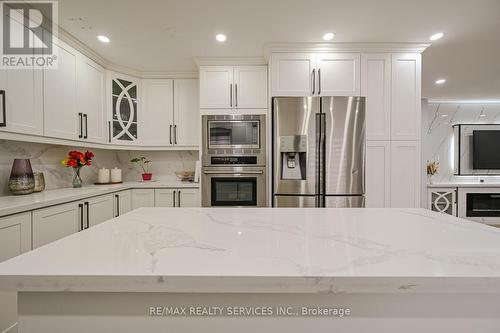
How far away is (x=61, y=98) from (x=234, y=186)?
1925 millimetres

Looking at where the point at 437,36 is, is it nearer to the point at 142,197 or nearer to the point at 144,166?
the point at 142,197

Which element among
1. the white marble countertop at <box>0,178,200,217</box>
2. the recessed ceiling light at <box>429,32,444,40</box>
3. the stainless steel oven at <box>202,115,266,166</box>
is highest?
the recessed ceiling light at <box>429,32,444,40</box>

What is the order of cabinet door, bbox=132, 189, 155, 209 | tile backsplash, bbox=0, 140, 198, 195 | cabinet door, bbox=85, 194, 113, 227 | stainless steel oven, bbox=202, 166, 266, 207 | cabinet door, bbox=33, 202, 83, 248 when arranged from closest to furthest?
cabinet door, bbox=33, 202, 83, 248 < tile backsplash, bbox=0, 140, 198, 195 < cabinet door, bbox=85, 194, 113, 227 < stainless steel oven, bbox=202, 166, 266, 207 < cabinet door, bbox=132, 189, 155, 209

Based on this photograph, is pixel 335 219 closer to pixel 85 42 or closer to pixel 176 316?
pixel 176 316

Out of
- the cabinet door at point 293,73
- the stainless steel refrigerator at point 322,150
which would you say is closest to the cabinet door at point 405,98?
the stainless steel refrigerator at point 322,150

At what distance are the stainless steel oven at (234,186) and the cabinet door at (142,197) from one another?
0.70 m

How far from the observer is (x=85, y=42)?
2.53 metres

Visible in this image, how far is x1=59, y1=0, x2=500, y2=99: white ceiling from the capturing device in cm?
197

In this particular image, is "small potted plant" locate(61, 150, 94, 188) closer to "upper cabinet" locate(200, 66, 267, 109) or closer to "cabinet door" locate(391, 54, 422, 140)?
"upper cabinet" locate(200, 66, 267, 109)

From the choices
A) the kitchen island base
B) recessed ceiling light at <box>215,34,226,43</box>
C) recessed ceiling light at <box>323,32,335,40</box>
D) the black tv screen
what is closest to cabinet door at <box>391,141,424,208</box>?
recessed ceiling light at <box>323,32,335,40</box>

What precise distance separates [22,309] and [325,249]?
2.32 feet

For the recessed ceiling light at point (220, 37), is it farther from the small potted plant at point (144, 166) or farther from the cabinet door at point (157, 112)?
the small potted plant at point (144, 166)

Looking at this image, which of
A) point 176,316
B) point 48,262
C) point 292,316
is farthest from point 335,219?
point 48,262

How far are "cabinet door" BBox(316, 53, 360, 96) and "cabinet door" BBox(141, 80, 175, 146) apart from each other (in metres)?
2.00
